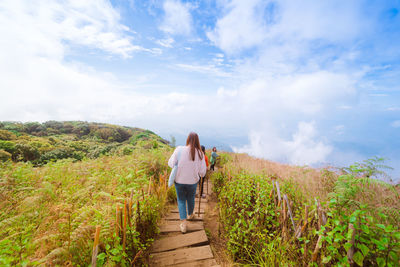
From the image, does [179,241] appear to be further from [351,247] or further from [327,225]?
[351,247]

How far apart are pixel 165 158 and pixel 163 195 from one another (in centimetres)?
299

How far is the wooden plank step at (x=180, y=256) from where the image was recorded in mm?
3092

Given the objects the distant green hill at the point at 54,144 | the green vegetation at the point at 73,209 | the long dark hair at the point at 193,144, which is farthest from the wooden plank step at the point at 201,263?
the distant green hill at the point at 54,144

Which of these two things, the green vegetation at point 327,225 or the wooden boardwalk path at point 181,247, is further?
the wooden boardwalk path at point 181,247

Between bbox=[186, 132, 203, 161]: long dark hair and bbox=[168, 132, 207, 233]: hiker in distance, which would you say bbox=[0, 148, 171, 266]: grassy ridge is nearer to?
bbox=[168, 132, 207, 233]: hiker in distance

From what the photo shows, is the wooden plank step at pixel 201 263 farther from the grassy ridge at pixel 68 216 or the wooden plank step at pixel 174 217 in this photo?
the wooden plank step at pixel 174 217

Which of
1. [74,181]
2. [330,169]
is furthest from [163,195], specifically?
[330,169]

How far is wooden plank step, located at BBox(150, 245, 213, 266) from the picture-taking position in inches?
122

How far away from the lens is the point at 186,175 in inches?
149

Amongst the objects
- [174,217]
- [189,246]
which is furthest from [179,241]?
[174,217]

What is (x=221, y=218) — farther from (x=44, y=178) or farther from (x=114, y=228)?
(x=44, y=178)

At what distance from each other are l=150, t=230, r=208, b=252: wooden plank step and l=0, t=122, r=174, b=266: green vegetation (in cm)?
21

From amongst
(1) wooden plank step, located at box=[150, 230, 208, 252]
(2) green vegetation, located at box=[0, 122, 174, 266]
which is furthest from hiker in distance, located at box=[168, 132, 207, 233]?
(2) green vegetation, located at box=[0, 122, 174, 266]

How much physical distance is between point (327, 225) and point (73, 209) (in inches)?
164
